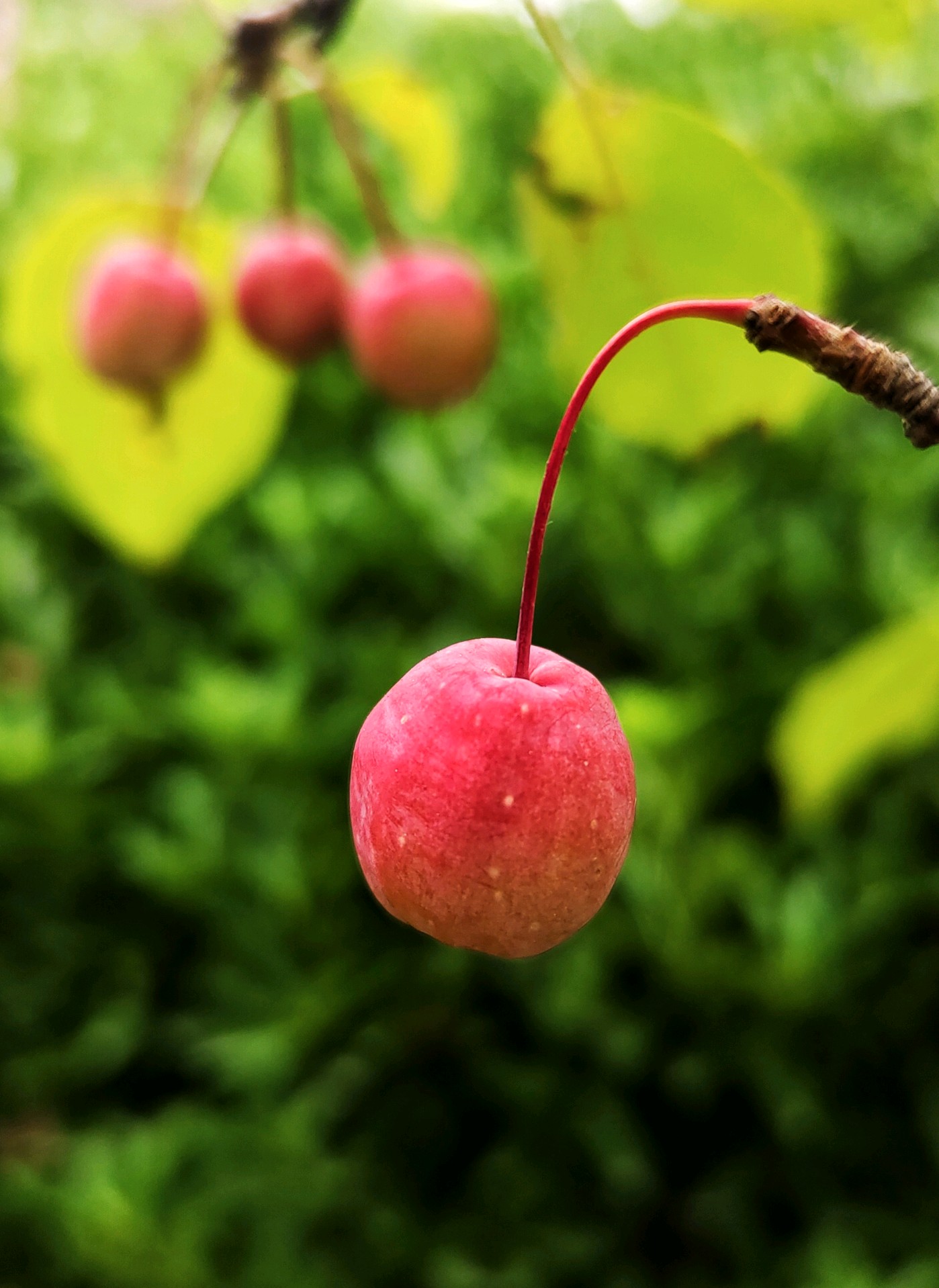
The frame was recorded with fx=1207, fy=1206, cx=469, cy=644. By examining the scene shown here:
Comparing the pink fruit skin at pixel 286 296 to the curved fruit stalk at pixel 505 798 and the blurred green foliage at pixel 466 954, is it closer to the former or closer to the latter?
the blurred green foliage at pixel 466 954

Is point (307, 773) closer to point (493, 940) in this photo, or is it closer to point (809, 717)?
point (809, 717)

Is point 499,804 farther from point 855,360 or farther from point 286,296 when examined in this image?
point 286,296

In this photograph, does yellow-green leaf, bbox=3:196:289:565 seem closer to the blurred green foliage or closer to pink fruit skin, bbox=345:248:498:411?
pink fruit skin, bbox=345:248:498:411

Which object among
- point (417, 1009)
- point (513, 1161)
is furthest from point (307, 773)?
point (513, 1161)

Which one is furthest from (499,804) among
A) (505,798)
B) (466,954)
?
(466,954)

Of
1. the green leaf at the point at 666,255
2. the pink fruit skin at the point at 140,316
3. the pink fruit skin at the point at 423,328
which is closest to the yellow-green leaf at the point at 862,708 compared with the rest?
the green leaf at the point at 666,255
